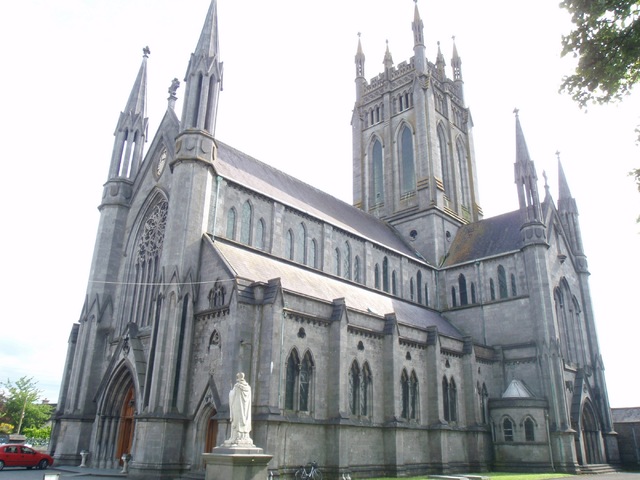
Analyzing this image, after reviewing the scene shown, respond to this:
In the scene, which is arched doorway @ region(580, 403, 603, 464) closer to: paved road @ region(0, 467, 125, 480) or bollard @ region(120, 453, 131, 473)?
bollard @ region(120, 453, 131, 473)

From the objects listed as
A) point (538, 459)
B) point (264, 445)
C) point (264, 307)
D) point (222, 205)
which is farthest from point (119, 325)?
point (538, 459)

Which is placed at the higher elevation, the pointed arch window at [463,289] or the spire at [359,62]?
the spire at [359,62]

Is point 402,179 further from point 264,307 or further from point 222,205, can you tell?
point 264,307

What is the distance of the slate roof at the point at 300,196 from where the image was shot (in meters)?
33.5

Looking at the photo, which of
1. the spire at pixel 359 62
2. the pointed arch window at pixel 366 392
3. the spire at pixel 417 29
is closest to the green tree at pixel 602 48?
the pointed arch window at pixel 366 392

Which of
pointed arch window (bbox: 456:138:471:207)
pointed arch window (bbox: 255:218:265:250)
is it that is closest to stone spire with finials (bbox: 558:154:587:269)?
pointed arch window (bbox: 456:138:471:207)

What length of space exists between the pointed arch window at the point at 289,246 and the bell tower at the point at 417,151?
1755 centimetres

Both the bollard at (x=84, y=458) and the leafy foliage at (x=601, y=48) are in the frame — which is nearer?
the leafy foliage at (x=601, y=48)

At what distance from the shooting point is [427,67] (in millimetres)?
56438

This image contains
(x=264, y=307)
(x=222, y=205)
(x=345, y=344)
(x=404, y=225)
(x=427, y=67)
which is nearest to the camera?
(x=264, y=307)

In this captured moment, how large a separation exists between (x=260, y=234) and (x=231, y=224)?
213 centimetres

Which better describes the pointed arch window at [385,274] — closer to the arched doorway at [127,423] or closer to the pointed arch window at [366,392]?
the pointed arch window at [366,392]

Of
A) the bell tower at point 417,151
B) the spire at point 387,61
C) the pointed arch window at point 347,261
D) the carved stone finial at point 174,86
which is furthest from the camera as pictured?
the spire at point 387,61

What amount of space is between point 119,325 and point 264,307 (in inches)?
476
